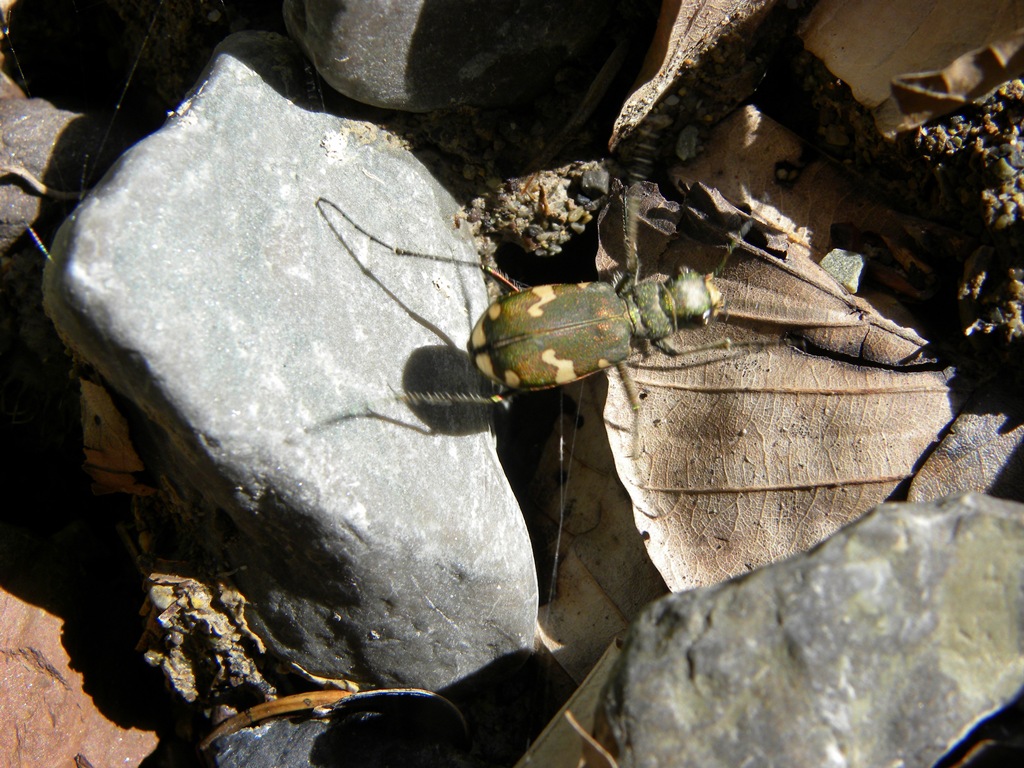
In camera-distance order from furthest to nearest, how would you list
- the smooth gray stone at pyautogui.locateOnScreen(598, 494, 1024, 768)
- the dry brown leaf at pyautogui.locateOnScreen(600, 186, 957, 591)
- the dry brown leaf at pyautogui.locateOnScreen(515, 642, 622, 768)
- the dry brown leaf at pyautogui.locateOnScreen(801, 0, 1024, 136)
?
the dry brown leaf at pyautogui.locateOnScreen(600, 186, 957, 591) < the dry brown leaf at pyautogui.locateOnScreen(515, 642, 622, 768) < the dry brown leaf at pyautogui.locateOnScreen(801, 0, 1024, 136) < the smooth gray stone at pyautogui.locateOnScreen(598, 494, 1024, 768)

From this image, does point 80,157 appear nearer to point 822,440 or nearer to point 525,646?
point 525,646

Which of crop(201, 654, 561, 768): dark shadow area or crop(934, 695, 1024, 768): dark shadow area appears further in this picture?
crop(201, 654, 561, 768): dark shadow area

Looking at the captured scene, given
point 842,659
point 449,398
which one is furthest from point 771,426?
point 449,398

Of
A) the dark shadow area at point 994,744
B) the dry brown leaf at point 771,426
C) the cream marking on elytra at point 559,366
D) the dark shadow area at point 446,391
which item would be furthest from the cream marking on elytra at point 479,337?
the dark shadow area at point 994,744

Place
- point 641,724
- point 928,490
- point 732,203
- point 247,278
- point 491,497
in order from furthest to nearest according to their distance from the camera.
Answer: point 732,203 → point 491,497 → point 928,490 → point 247,278 → point 641,724

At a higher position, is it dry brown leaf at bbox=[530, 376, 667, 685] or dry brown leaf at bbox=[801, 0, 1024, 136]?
dry brown leaf at bbox=[801, 0, 1024, 136]

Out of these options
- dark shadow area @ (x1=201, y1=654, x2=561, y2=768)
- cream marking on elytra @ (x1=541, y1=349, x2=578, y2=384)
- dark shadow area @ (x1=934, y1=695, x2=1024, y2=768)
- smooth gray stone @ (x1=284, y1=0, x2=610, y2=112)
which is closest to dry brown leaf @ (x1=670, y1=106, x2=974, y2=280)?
smooth gray stone @ (x1=284, y1=0, x2=610, y2=112)

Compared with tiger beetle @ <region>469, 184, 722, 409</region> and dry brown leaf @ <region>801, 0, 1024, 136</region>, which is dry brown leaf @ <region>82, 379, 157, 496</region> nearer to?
tiger beetle @ <region>469, 184, 722, 409</region>

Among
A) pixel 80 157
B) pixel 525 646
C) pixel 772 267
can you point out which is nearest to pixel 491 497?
pixel 525 646
